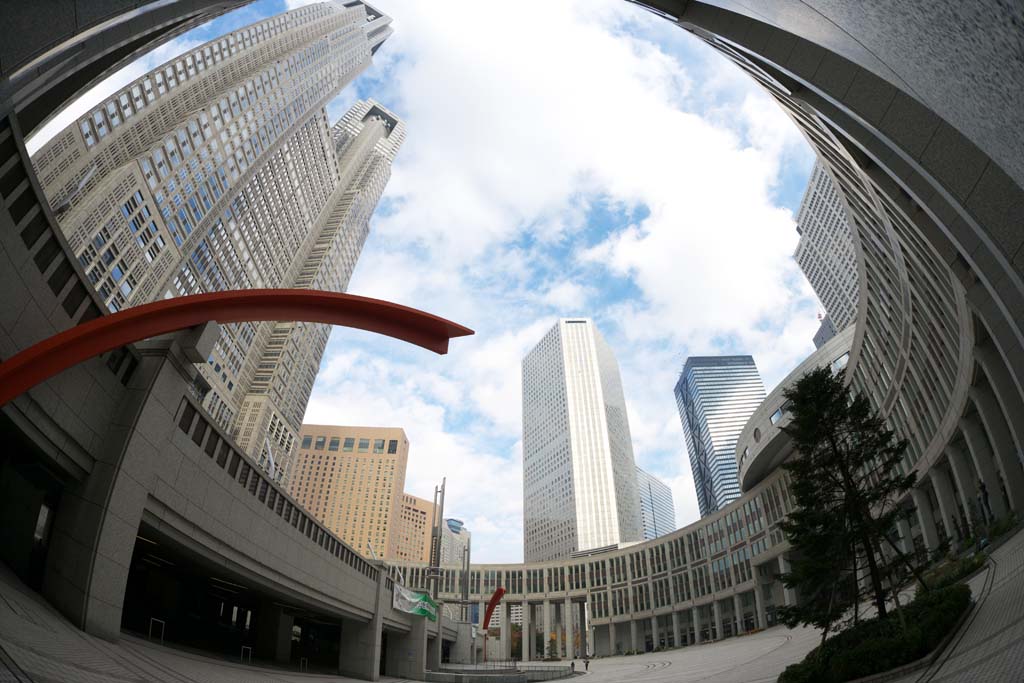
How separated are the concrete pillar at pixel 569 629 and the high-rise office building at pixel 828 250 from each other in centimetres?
8973

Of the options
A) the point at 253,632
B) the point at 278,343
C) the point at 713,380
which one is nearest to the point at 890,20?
the point at 253,632

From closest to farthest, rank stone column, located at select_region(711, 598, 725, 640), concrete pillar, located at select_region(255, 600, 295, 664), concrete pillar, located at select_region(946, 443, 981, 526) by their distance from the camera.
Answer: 1. concrete pillar, located at select_region(255, 600, 295, 664)
2. concrete pillar, located at select_region(946, 443, 981, 526)
3. stone column, located at select_region(711, 598, 725, 640)

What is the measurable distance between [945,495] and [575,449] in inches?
5110

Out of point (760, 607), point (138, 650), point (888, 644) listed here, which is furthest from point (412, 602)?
point (760, 607)

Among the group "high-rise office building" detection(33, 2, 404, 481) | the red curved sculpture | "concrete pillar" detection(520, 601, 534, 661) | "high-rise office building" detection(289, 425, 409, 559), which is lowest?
"concrete pillar" detection(520, 601, 534, 661)

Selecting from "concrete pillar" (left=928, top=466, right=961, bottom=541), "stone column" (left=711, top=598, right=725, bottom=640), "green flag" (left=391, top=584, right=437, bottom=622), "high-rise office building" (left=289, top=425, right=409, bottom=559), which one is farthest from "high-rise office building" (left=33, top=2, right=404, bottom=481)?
"stone column" (left=711, top=598, right=725, bottom=640)

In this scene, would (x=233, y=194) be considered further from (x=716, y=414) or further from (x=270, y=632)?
(x=716, y=414)

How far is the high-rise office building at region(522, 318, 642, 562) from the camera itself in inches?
6122

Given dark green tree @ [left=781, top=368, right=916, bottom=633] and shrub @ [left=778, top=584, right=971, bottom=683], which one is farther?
dark green tree @ [left=781, top=368, right=916, bottom=633]

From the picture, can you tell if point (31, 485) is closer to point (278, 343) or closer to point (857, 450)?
point (857, 450)

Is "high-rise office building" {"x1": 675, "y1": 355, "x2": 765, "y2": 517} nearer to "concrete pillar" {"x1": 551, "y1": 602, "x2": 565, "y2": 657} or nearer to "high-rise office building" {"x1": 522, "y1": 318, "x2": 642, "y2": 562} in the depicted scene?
"high-rise office building" {"x1": 522, "y1": 318, "x2": 642, "y2": 562}

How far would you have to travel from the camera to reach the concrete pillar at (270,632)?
2714 centimetres

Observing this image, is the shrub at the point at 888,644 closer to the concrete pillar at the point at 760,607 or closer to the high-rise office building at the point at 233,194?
the high-rise office building at the point at 233,194

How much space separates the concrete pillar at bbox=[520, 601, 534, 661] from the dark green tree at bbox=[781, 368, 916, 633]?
265 ft
